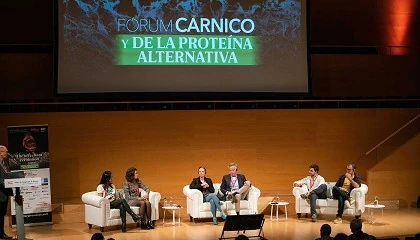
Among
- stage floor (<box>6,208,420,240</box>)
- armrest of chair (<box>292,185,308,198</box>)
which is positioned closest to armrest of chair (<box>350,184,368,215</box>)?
stage floor (<box>6,208,420,240</box>)

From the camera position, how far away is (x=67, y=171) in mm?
12820

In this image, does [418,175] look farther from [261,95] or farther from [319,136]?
[261,95]

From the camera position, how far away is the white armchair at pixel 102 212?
11352mm

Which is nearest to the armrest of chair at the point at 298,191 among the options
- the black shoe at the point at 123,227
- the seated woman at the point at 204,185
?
the seated woman at the point at 204,185

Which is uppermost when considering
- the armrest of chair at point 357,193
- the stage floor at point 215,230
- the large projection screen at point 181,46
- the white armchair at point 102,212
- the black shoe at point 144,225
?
the large projection screen at point 181,46

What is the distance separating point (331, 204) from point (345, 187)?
374mm

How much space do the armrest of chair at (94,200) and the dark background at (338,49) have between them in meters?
1.79

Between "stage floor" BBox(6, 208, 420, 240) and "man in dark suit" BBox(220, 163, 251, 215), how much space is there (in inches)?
21.6

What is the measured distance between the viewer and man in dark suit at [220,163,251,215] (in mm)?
12188

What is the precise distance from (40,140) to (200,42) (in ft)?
10.2

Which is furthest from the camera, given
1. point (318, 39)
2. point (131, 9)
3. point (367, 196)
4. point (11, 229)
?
point (318, 39)

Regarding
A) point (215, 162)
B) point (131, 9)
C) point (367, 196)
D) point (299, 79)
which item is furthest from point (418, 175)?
point (131, 9)

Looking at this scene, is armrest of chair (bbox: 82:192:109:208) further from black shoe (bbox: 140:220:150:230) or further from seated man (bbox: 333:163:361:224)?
seated man (bbox: 333:163:361:224)

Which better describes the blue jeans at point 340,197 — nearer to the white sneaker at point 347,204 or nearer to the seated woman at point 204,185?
the white sneaker at point 347,204
